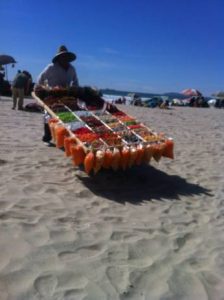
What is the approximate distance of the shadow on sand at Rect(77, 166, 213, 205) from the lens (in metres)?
4.81

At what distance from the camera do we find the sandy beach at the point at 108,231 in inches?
110

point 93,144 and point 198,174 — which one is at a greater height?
point 93,144

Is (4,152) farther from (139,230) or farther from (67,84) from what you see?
(139,230)

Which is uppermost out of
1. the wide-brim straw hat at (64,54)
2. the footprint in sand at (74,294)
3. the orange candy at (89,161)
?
the wide-brim straw hat at (64,54)

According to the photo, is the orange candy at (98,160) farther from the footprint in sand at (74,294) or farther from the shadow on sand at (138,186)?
the footprint in sand at (74,294)

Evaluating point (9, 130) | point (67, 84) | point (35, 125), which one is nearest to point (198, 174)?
point (67, 84)

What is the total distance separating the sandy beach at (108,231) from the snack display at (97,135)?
1.30ft

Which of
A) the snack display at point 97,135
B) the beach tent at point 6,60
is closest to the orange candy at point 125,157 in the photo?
the snack display at point 97,135

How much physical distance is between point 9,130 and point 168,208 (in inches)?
196

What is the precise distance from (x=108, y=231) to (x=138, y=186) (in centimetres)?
162

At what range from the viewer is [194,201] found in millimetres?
4852

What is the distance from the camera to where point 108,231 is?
12.0ft

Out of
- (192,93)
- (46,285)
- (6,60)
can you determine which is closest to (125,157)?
(46,285)

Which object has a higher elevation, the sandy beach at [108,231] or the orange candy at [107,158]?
the orange candy at [107,158]
